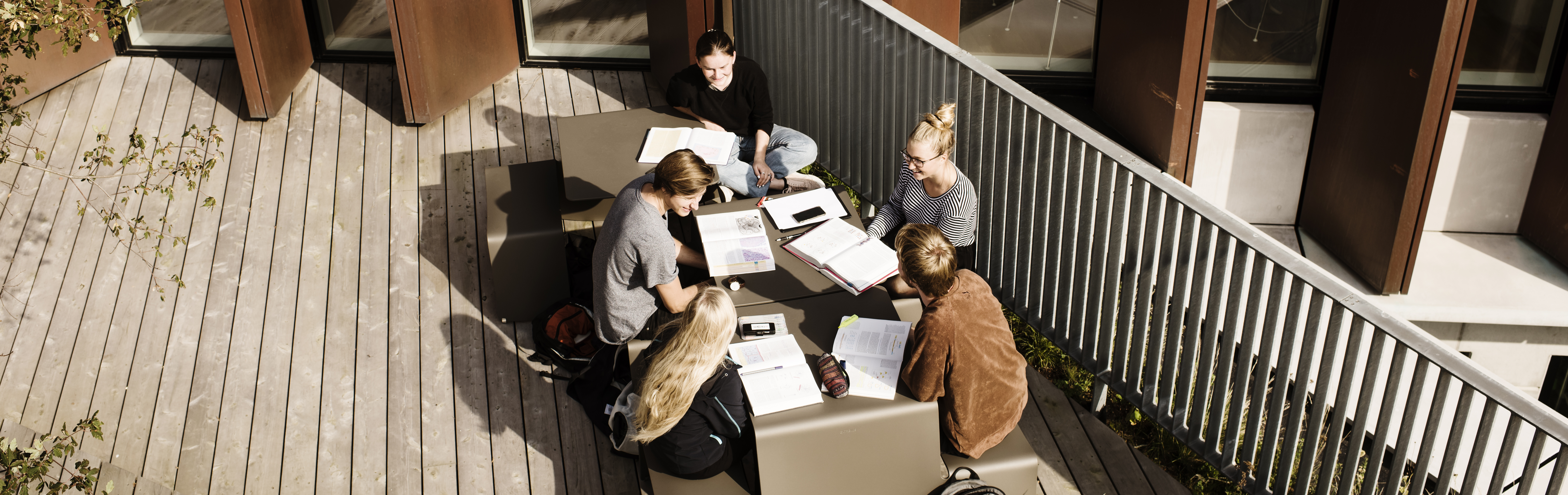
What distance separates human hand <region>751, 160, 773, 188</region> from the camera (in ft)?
18.0

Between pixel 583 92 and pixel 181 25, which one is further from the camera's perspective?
pixel 181 25

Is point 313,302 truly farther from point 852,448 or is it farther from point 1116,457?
point 1116,457

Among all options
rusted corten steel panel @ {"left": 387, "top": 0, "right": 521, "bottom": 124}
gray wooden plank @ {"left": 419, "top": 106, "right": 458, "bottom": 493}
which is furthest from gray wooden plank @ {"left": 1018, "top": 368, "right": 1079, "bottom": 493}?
rusted corten steel panel @ {"left": 387, "top": 0, "right": 521, "bottom": 124}

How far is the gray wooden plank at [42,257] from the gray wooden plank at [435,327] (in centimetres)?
165

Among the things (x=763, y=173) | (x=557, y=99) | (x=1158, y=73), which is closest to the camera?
(x=763, y=173)

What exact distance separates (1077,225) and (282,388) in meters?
3.65

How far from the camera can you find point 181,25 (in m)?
7.36

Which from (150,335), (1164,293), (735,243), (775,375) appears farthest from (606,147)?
(1164,293)

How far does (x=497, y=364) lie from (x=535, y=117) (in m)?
2.50

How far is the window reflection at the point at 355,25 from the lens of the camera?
7375 mm

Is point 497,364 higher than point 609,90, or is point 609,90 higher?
point 609,90

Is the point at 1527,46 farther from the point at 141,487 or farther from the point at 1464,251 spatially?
the point at 141,487

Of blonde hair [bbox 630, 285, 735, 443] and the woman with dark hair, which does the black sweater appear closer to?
the woman with dark hair

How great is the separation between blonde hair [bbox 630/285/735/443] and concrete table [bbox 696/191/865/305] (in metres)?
0.74
